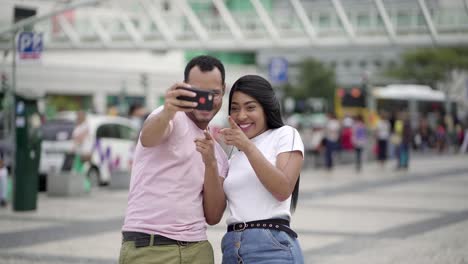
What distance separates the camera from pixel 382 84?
77.2m

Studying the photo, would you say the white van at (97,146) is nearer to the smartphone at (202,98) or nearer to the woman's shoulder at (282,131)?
the woman's shoulder at (282,131)

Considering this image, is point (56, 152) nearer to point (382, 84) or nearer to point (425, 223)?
point (425, 223)

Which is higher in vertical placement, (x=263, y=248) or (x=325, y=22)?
(x=325, y=22)

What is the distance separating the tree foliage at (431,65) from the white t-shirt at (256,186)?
7076 centimetres

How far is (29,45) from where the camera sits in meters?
18.5

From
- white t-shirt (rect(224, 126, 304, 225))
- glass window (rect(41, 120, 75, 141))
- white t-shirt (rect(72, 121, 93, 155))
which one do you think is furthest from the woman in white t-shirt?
glass window (rect(41, 120, 75, 141))

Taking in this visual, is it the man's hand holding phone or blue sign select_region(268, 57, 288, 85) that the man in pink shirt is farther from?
blue sign select_region(268, 57, 288, 85)

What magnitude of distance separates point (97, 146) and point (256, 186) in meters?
16.9

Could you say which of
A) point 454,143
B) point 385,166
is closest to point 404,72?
point 454,143

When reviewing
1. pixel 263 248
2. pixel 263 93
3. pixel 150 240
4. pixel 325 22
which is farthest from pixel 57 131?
pixel 325 22

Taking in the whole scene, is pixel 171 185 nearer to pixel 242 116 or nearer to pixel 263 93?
pixel 242 116

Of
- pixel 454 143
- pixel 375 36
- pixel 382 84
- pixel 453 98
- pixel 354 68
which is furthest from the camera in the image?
pixel 354 68

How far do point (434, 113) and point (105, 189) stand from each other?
46.9 meters

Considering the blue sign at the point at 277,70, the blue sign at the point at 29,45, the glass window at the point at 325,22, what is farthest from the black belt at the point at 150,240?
the glass window at the point at 325,22
